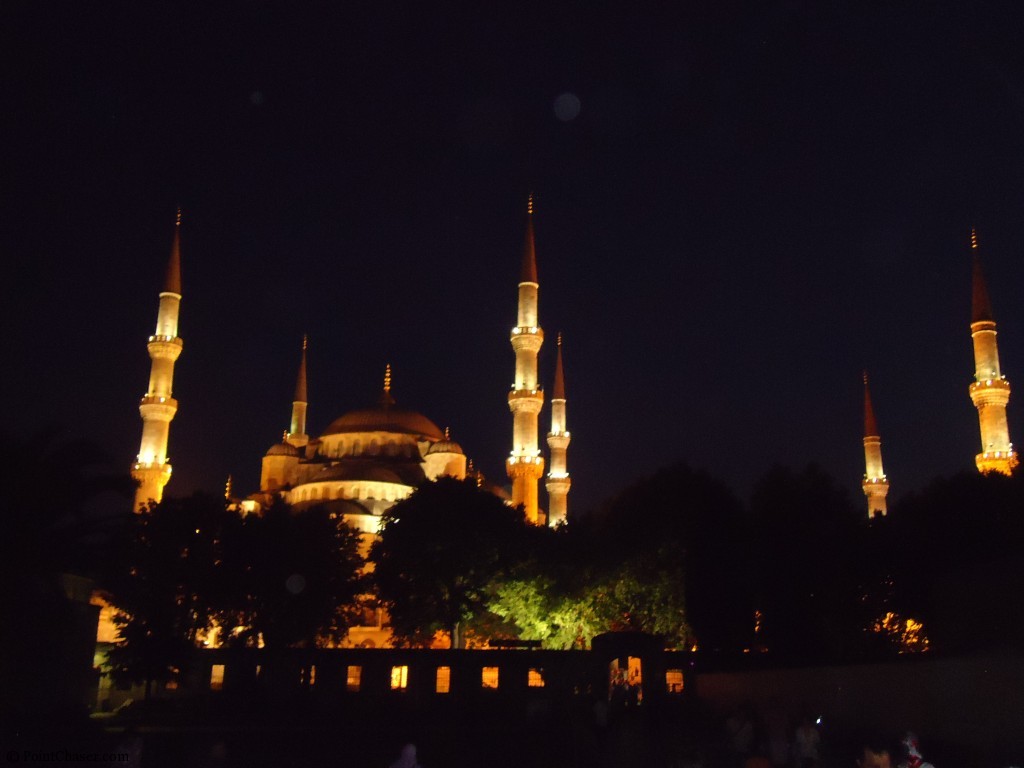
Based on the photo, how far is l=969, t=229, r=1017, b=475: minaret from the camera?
153ft

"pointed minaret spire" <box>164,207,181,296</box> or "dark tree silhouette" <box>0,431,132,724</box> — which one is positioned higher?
"pointed minaret spire" <box>164,207,181,296</box>

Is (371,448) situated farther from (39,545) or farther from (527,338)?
(39,545)

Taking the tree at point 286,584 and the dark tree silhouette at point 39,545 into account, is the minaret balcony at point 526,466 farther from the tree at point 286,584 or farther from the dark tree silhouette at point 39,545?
the dark tree silhouette at point 39,545

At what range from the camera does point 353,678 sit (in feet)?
101

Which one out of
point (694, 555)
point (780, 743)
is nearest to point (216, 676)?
point (694, 555)

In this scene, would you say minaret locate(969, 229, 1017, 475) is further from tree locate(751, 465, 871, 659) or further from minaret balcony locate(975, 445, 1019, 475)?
tree locate(751, 465, 871, 659)

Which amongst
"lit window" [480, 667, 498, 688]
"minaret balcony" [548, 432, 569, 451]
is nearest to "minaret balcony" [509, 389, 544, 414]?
"minaret balcony" [548, 432, 569, 451]

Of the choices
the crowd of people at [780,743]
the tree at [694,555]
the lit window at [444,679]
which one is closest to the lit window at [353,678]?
the lit window at [444,679]

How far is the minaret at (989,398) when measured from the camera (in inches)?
1841

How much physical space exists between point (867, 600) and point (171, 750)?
66.4 feet

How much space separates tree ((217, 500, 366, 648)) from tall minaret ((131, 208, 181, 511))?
13.0 m

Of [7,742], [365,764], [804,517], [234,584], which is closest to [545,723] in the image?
[365,764]

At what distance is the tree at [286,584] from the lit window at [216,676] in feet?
3.10

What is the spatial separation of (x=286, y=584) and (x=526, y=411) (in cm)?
1746
